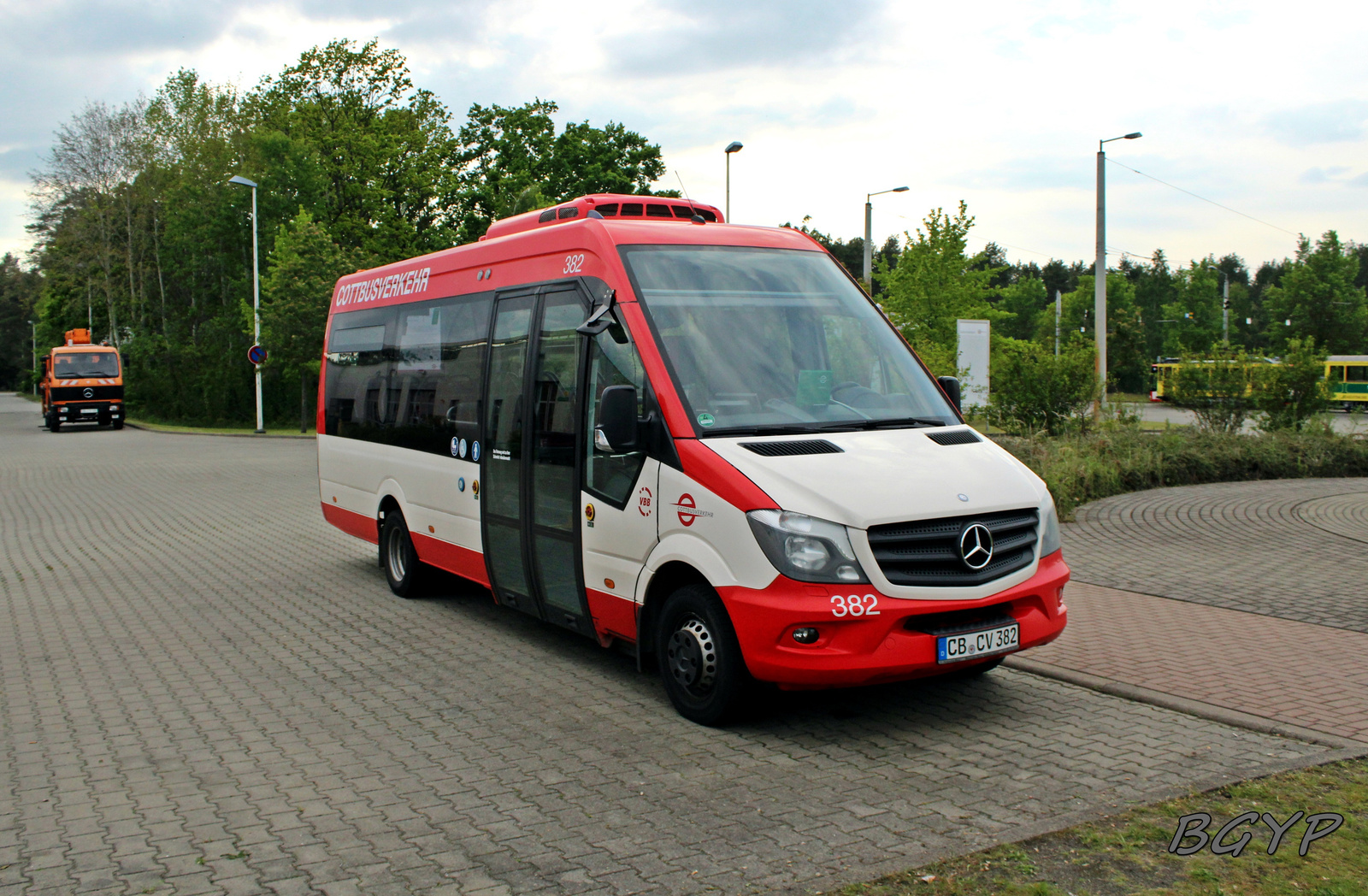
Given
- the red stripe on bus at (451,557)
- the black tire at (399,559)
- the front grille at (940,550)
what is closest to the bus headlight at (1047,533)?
the front grille at (940,550)

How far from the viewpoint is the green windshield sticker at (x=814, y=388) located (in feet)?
19.6

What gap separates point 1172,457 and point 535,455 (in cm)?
1298

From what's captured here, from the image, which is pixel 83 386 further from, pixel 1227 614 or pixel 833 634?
pixel 833 634

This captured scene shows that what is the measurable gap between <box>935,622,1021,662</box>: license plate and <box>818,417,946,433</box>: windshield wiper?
120 centimetres

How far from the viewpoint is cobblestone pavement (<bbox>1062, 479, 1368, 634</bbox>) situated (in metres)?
8.70

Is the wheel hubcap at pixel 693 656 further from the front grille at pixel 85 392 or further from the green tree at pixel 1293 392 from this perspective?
the front grille at pixel 85 392

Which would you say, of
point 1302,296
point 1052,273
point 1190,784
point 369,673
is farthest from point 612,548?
point 1052,273

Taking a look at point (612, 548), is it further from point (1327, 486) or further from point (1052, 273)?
point (1052, 273)

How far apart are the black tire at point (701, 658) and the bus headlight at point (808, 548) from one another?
19.0 inches

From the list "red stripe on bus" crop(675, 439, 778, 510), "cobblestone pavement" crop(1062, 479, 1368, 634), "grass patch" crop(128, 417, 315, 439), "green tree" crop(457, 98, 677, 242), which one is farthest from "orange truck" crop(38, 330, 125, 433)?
"red stripe on bus" crop(675, 439, 778, 510)

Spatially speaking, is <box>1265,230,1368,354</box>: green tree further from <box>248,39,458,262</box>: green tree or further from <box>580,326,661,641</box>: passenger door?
<box>580,326,661,641</box>: passenger door

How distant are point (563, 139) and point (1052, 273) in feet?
332

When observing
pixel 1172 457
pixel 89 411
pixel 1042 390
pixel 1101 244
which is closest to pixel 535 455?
pixel 1042 390

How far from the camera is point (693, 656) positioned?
5.59m
